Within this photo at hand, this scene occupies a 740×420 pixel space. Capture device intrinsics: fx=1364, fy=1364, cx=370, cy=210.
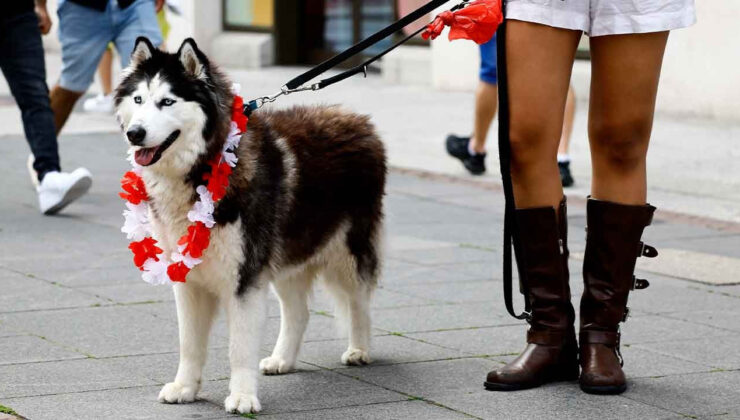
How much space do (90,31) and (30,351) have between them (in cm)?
413

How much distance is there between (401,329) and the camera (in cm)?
541

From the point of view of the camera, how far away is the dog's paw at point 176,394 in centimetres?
429

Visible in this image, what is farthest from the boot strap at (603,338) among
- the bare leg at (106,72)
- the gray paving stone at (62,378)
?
the bare leg at (106,72)

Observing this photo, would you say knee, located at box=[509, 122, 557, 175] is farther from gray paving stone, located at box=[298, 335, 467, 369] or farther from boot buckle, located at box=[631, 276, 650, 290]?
gray paving stone, located at box=[298, 335, 467, 369]

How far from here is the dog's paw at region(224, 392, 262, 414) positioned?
4168mm

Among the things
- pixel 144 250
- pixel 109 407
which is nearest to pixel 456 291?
pixel 144 250

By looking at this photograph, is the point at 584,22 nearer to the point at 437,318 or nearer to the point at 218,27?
the point at 437,318

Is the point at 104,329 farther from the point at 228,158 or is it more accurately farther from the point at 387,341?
the point at 228,158

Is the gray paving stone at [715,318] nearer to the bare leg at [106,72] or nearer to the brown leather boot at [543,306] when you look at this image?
the brown leather boot at [543,306]

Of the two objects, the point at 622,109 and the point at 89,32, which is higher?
the point at 622,109

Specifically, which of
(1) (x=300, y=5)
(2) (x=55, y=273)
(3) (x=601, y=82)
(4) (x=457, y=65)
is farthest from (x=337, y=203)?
(1) (x=300, y=5)

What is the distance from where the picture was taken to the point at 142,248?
4.30 meters

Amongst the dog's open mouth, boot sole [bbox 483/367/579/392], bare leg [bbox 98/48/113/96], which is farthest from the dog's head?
bare leg [bbox 98/48/113/96]

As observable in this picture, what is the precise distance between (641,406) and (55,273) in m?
3.15
